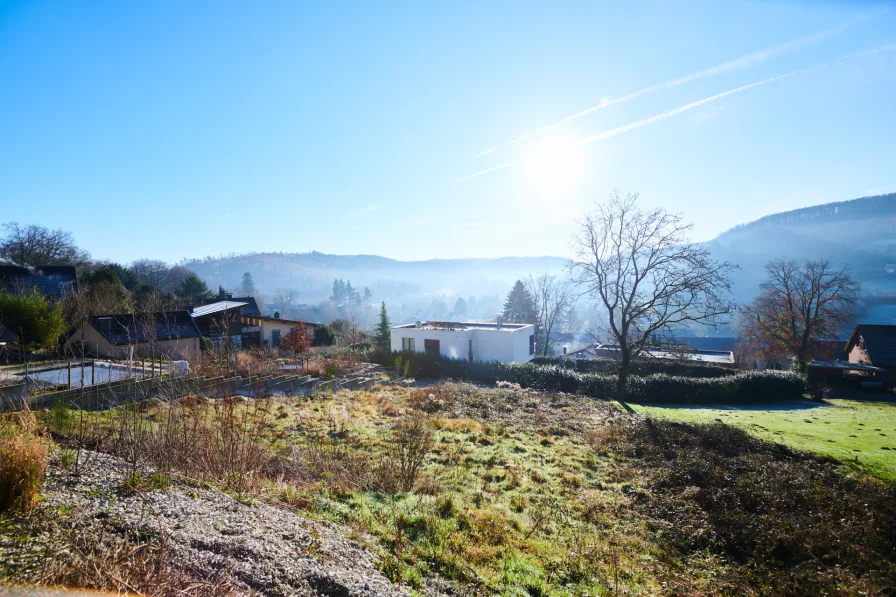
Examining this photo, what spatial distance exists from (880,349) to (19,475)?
122 ft

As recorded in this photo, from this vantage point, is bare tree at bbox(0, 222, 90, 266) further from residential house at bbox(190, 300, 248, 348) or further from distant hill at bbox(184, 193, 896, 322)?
distant hill at bbox(184, 193, 896, 322)

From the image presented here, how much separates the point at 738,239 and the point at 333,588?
174644 millimetres

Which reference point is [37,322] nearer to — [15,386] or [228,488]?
[15,386]

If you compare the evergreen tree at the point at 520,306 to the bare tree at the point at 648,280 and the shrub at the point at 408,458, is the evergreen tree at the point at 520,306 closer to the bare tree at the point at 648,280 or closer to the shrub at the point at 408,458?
the bare tree at the point at 648,280

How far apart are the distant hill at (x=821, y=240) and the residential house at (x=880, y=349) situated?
278 ft

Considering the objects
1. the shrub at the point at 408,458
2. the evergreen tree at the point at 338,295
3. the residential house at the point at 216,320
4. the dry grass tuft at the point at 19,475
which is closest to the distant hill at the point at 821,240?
the evergreen tree at the point at 338,295

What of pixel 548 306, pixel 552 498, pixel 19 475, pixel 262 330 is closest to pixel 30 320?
pixel 262 330

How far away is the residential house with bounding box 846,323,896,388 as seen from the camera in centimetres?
2332

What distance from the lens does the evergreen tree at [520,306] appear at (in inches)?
2216

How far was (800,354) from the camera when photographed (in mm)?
30672

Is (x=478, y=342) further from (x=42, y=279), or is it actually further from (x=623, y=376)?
(x=42, y=279)

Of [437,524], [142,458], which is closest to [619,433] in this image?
[437,524]

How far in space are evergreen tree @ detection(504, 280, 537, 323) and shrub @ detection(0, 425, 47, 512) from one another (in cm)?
5378

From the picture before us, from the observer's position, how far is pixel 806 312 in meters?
31.3
